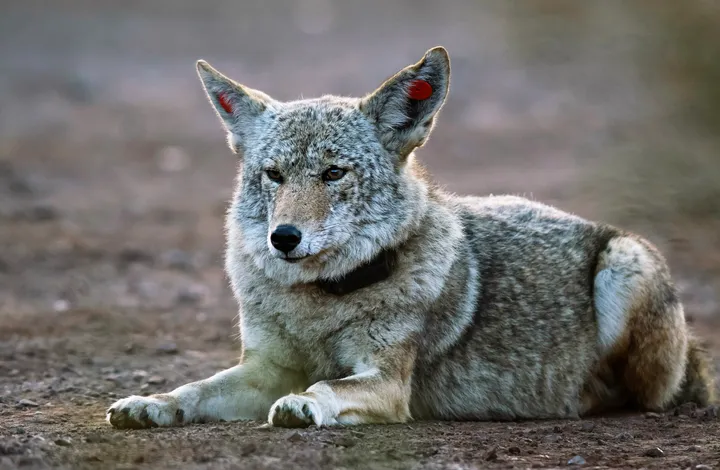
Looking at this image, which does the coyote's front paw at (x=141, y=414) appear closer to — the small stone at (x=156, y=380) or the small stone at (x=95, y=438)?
the small stone at (x=95, y=438)

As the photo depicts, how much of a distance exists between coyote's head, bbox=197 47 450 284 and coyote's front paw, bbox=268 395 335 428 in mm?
845

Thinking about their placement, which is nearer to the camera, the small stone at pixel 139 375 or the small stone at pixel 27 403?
the small stone at pixel 27 403

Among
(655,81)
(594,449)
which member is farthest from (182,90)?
(594,449)

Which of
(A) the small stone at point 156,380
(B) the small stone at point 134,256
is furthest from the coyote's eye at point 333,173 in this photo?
(B) the small stone at point 134,256

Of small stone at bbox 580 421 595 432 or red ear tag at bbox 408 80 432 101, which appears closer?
small stone at bbox 580 421 595 432

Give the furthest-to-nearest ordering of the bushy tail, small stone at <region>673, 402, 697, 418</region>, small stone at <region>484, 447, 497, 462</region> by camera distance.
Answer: the bushy tail
small stone at <region>673, 402, 697, 418</region>
small stone at <region>484, 447, 497, 462</region>

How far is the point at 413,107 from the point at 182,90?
636 inches

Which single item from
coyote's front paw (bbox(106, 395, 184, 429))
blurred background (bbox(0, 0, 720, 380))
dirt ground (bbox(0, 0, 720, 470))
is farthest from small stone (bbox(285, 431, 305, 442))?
blurred background (bbox(0, 0, 720, 380))

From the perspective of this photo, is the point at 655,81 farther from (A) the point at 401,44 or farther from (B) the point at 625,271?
(A) the point at 401,44

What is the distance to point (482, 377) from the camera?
22.7 feet

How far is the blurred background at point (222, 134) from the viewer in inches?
309

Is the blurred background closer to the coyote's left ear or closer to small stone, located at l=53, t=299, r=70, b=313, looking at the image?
small stone, located at l=53, t=299, r=70, b=313

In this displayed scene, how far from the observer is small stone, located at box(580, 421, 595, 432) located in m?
6.48

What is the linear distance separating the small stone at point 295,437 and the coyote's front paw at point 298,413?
229 millimetres
